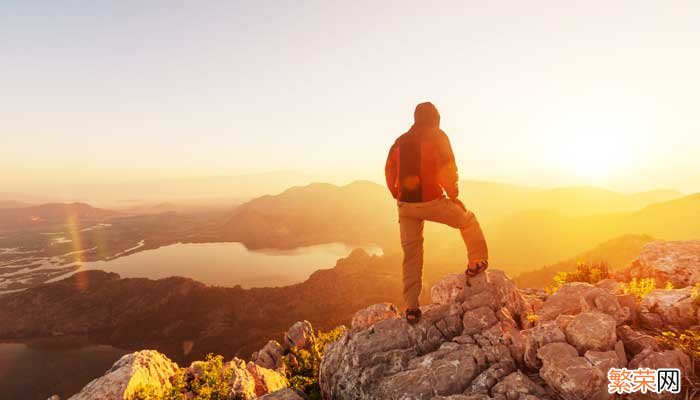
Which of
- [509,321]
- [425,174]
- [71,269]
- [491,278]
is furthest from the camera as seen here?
[71,269]

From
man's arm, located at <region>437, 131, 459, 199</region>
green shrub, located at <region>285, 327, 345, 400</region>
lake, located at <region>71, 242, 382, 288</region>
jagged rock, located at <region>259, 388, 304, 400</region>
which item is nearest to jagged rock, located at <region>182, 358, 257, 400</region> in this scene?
green shrub, located at <region>285, 327, 345, 400</region>

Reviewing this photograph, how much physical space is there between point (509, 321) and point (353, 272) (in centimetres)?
9088

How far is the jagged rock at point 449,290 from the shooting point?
763cm

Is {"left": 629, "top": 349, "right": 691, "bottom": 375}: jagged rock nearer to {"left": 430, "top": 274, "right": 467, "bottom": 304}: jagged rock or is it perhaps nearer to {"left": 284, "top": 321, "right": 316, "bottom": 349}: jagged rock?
{"left": 430, "top": 274, "right": 467, "bottom": 304}: jagged rock

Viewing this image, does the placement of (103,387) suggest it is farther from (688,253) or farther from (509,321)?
(688,253)

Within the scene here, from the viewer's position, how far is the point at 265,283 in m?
125

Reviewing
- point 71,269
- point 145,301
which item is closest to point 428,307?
point 145,301

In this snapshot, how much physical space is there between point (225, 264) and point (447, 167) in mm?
162783

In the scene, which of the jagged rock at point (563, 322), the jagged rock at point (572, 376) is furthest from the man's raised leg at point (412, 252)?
the jagged rock at point (563, 322)

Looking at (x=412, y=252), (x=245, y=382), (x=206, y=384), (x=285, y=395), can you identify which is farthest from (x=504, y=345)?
(x=206, y=384)

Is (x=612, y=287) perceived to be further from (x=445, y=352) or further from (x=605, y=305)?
(x=445, y=352)

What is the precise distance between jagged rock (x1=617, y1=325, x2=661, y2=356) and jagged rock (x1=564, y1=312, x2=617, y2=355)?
48 cm

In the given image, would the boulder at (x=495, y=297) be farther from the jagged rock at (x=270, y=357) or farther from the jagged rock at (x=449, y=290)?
the jagged rock at (x=270, y=357)

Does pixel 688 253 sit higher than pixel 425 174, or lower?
lower
